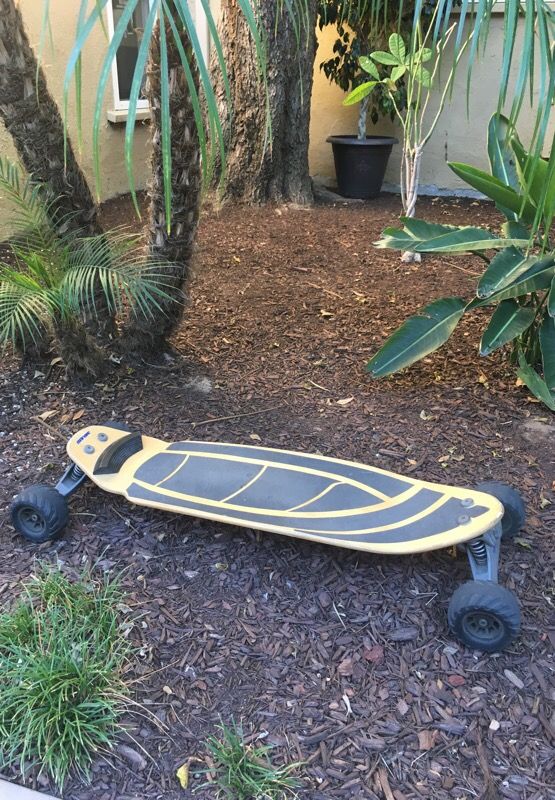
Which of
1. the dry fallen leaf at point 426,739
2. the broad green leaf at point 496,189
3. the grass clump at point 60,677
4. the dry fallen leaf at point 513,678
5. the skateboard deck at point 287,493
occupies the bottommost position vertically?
the dry fallen leaf at point 426,739

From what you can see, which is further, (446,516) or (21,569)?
(21,569)

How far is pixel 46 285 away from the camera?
2572mm

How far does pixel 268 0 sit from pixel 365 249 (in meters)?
1.84

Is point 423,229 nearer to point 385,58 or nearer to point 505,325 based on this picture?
point 505,325

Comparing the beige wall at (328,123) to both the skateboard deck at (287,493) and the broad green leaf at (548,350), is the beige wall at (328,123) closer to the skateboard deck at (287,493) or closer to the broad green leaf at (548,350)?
the skateboard deck at (287,493)

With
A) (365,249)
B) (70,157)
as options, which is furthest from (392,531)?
(365,249)

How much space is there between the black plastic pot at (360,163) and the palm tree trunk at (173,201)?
364cm

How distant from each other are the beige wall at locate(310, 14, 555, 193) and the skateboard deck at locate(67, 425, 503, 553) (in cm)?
510

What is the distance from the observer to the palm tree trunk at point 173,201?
2533 mm

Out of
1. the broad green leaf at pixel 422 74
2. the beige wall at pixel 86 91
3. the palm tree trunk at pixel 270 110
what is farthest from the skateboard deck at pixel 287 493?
the palm tree trunk at pixel 270 110

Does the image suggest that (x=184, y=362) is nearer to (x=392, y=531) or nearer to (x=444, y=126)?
(x=392, y=531)

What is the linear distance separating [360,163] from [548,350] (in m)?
4.02

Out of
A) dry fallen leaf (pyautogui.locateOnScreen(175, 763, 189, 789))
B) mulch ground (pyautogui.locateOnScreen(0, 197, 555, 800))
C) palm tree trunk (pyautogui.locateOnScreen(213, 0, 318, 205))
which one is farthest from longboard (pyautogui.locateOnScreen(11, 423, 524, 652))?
palm tree trunk (pyautogui.locateOnScreen(213, 0, 318, 205))

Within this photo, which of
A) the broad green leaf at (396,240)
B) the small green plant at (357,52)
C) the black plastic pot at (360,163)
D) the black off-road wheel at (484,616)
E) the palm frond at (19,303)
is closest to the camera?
the black off-road wheel at (484,616)
